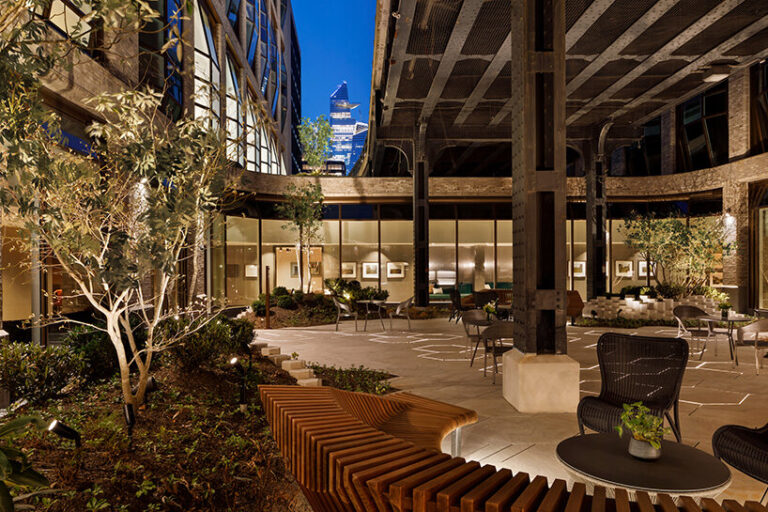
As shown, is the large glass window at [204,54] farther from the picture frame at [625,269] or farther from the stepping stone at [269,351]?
the picture frame at [625,269]

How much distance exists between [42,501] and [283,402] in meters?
1.45

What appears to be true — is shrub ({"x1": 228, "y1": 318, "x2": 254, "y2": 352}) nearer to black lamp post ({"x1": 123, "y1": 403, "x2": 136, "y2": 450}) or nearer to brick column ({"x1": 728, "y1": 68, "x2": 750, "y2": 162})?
black lamp post ({"x1": 123, "y1": 403, "x2": 136, "y2": 450})

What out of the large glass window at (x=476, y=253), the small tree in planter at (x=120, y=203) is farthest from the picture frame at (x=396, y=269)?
the small tree in planter at (x=120, y=203)

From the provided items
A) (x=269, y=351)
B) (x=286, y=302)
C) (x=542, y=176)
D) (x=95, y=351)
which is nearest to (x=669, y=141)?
(x=286, y=302)

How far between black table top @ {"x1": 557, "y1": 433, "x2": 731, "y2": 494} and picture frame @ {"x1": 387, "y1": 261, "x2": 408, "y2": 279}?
57.9 ft

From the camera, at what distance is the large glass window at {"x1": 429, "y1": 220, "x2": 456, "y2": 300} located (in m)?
20.8

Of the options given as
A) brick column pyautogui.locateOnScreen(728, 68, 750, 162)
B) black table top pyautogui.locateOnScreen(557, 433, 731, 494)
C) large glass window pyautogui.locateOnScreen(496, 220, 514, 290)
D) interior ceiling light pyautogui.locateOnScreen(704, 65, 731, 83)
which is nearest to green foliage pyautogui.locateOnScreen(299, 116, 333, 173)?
large glass window pyautogui.locateOnScreen(496, 220, 514, 290)

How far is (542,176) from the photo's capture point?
214 inches

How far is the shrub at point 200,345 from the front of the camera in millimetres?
5406

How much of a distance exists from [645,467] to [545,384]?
255cm

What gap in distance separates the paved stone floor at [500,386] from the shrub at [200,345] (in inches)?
91.5

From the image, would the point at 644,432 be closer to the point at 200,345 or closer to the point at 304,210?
the point at 200,345

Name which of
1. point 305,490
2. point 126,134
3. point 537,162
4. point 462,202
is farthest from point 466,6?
point 462,202

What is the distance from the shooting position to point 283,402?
133 inches
